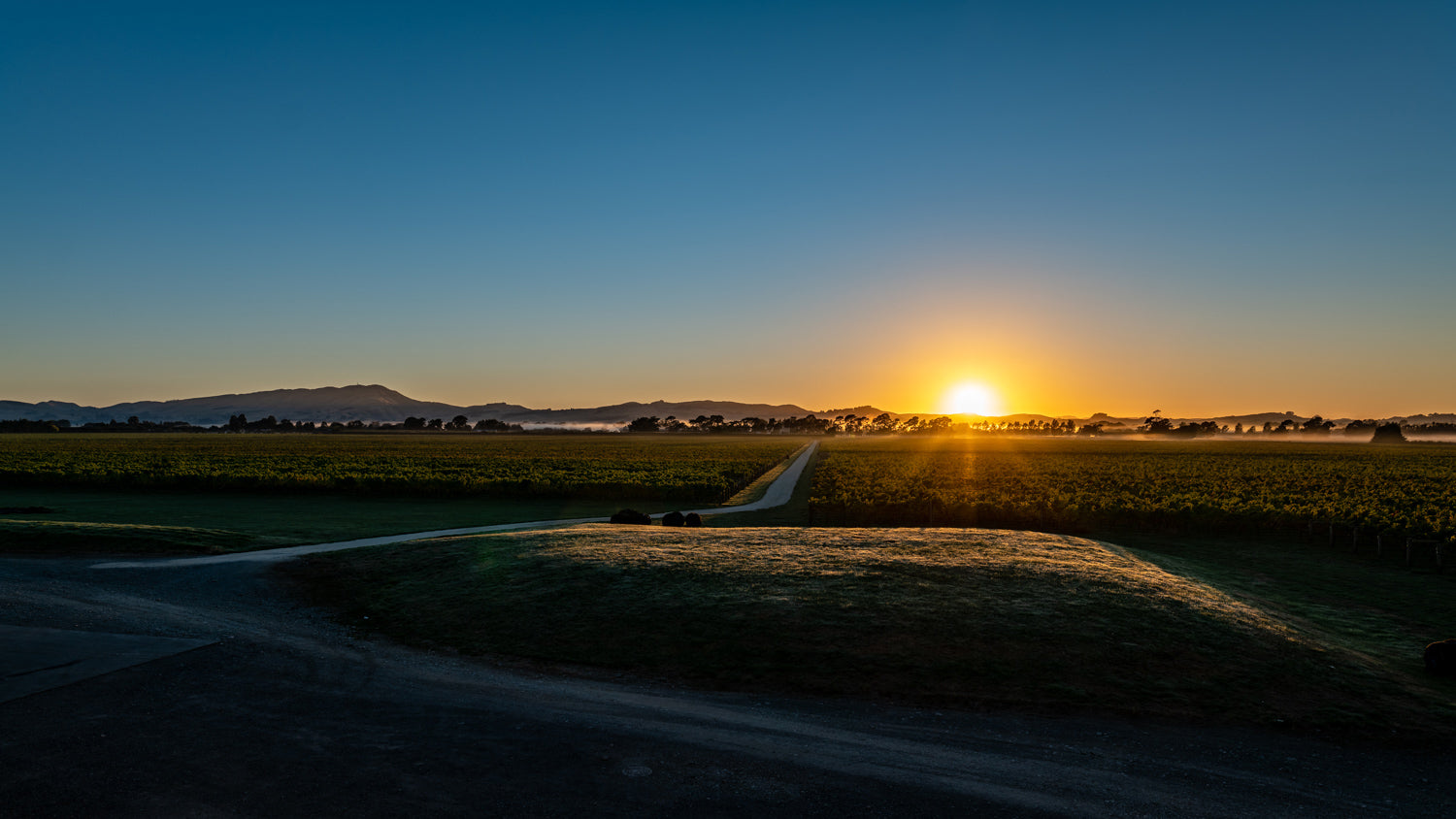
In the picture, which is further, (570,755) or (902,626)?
(902,626)

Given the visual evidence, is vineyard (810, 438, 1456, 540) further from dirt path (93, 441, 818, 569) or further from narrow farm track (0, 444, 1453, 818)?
narrow farm track (0, 444, 1453, 818)

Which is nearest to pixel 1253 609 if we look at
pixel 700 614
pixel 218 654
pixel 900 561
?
pixel 900 561

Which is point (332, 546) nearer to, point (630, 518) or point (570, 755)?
point (630, 518)

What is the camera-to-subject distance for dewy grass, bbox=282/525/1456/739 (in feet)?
39.9

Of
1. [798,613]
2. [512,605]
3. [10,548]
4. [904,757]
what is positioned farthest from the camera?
[10,548]

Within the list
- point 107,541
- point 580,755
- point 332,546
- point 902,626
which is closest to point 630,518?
point 332,546

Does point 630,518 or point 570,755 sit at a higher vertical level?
point 630,518

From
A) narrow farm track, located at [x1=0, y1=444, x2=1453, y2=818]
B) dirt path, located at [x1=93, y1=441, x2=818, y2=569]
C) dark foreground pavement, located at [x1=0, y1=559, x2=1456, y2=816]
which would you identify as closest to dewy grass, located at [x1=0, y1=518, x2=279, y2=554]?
dirt path, located at [x1=93, y1=441, x2=818, y2=569]

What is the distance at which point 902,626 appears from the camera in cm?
1470

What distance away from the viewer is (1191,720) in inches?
440

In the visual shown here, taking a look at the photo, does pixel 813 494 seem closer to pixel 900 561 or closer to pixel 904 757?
pixel 900 561

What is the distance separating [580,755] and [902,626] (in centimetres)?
767

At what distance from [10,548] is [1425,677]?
36885 mm

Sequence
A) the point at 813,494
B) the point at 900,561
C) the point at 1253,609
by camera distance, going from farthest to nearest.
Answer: the point at 813,494
the point at 900,561
the point at 1253,609
